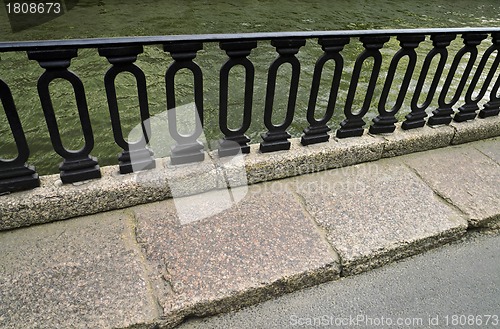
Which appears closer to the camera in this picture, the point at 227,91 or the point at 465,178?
the point at 227,91

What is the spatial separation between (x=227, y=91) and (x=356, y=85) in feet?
3.06

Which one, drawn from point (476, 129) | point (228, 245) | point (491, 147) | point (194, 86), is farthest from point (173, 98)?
point (491, 147)

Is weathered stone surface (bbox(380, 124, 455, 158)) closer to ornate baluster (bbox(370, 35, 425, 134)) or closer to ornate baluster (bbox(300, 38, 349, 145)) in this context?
ornate baluster (bbox(370, 35, 425, 134))

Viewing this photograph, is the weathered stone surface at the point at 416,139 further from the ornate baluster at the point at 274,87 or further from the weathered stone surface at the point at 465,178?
the ornate baluster at the point at 274,87

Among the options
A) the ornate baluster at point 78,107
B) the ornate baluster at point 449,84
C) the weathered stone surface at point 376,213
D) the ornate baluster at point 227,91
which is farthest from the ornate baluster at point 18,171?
the ornate baluster at point 449,84

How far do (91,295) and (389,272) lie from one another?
64.0 inches

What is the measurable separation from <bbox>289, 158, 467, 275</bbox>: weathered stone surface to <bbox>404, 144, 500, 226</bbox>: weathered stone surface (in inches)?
4.2

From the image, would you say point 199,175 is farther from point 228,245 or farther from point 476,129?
point 476,129

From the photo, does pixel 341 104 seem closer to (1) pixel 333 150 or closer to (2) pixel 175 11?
(1) pixel 333 150

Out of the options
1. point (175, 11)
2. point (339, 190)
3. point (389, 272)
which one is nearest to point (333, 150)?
point (339, 190)

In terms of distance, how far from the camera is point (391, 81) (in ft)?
9.06

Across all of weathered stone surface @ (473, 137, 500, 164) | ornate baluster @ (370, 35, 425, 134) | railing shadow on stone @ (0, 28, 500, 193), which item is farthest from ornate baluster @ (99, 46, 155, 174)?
weathered stone surface @ (473, 137, 500, 164)

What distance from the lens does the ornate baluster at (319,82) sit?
2.43 meters

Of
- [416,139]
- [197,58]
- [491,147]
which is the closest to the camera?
[416,139]
